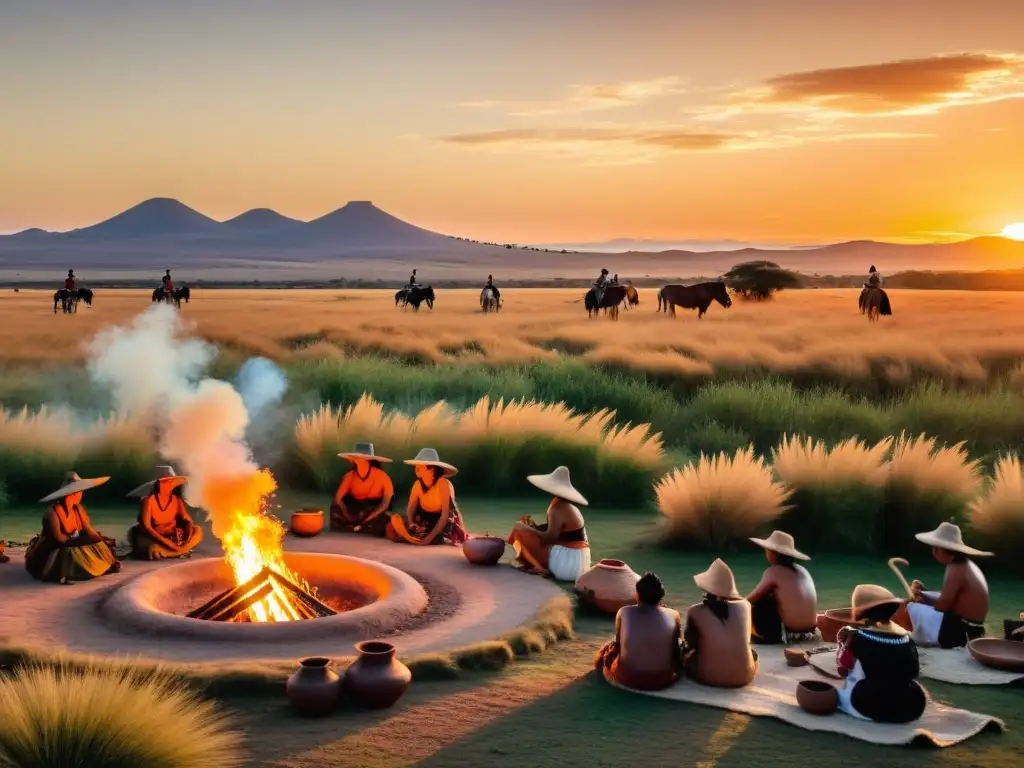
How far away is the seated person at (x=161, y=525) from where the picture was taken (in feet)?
34.6

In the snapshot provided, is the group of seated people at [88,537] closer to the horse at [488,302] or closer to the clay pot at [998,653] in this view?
the clay pot at [998,653]

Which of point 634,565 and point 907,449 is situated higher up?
point 907,449

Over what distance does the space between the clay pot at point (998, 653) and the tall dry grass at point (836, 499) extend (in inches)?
153

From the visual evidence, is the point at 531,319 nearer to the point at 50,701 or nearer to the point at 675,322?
the point at 675,322

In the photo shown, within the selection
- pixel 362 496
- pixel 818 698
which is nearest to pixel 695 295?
pixel 362 496

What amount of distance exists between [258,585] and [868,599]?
14.5 feet

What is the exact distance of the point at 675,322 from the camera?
38.7 meters

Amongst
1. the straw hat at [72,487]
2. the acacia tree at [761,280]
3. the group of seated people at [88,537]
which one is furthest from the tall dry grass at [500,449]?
the acacia tree at [761,280]

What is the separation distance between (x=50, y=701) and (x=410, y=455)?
8.96 meters

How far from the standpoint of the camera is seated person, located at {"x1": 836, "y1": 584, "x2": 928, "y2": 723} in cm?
675

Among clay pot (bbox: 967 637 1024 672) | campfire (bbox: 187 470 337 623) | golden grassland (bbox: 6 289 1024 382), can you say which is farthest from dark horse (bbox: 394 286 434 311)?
clay pot (bbox: 967 637 1024 672)

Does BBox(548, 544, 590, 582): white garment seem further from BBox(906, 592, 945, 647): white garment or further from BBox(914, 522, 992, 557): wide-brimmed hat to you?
BBox(914, 522, 992, 557): wide-brimmed hat

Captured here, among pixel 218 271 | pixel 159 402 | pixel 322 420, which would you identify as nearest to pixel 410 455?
pixel 322 420

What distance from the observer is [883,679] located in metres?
6.78
